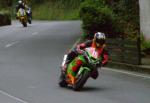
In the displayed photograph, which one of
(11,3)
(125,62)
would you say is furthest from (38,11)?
(125,62)

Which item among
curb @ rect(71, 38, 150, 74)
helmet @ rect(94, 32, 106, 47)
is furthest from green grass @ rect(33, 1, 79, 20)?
helmet @ rect(94, 32, 106, 47)

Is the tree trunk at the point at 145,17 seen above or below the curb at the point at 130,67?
above

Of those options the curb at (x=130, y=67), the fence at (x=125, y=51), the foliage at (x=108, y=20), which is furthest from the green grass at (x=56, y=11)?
the curb at (x=130, y=67)

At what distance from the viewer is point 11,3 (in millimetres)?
84250

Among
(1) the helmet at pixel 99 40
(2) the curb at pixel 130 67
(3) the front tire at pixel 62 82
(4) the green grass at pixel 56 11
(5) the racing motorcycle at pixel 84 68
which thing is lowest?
(4) the green grass at pixel 56 11

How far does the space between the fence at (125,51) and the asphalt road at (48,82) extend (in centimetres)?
83

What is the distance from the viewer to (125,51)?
2164cm

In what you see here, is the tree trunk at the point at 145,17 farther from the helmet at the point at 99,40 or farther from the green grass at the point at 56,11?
the green grass at the point at 56,11

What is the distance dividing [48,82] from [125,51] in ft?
17.3

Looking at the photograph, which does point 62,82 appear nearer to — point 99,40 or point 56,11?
point 99,40

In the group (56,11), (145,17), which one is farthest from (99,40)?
(56,11)

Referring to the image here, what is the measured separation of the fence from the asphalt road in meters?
0.83

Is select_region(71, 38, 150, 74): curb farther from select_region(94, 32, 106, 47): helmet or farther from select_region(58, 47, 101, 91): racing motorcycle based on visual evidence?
select_region(58, 47, 101, 91): racing motorcycle

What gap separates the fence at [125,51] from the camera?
20927 mm
